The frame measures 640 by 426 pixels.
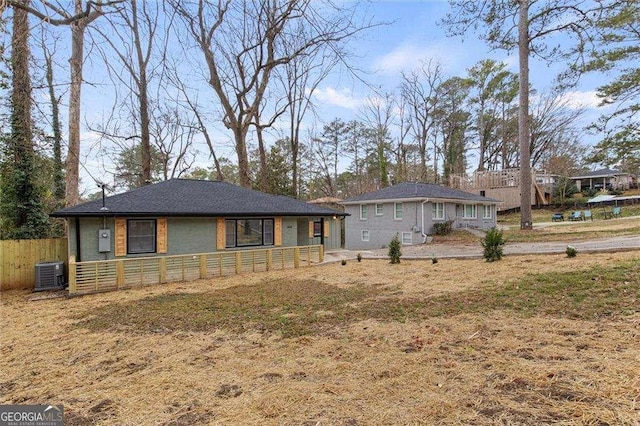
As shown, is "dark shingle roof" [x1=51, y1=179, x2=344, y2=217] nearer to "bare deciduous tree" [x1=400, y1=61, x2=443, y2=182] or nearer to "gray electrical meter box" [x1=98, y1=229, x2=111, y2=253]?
"gray electrical meter box" [x1=98, y1=229, x2=111, y2=253]

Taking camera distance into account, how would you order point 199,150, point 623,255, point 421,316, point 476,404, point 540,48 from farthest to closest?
point 199,150 < point 540,48 < point 623,255 < point 421,316 < point 476,404

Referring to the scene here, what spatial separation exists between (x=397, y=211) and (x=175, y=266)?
521 inches

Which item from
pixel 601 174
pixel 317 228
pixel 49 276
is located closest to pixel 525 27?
pixel 317 228

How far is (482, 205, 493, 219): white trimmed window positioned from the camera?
73.7ft

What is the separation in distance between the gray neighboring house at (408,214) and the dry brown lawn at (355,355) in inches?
455

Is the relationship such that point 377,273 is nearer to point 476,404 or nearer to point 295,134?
point 476,404

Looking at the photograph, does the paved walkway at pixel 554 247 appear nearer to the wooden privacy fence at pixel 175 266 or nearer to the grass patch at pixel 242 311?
the wooden privacy fence at pixel 175 266

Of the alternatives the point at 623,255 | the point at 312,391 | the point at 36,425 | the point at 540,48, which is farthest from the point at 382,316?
the point at 540,48

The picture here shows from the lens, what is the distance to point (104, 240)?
10.1m

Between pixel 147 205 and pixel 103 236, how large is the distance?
1593mm

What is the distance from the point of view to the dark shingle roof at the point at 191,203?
1030 cm

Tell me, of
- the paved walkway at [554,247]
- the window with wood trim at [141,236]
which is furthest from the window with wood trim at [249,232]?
the paved walkway at [554,247]

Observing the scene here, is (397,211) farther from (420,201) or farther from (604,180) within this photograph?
(604,180)

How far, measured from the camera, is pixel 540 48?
16031 millimetres
